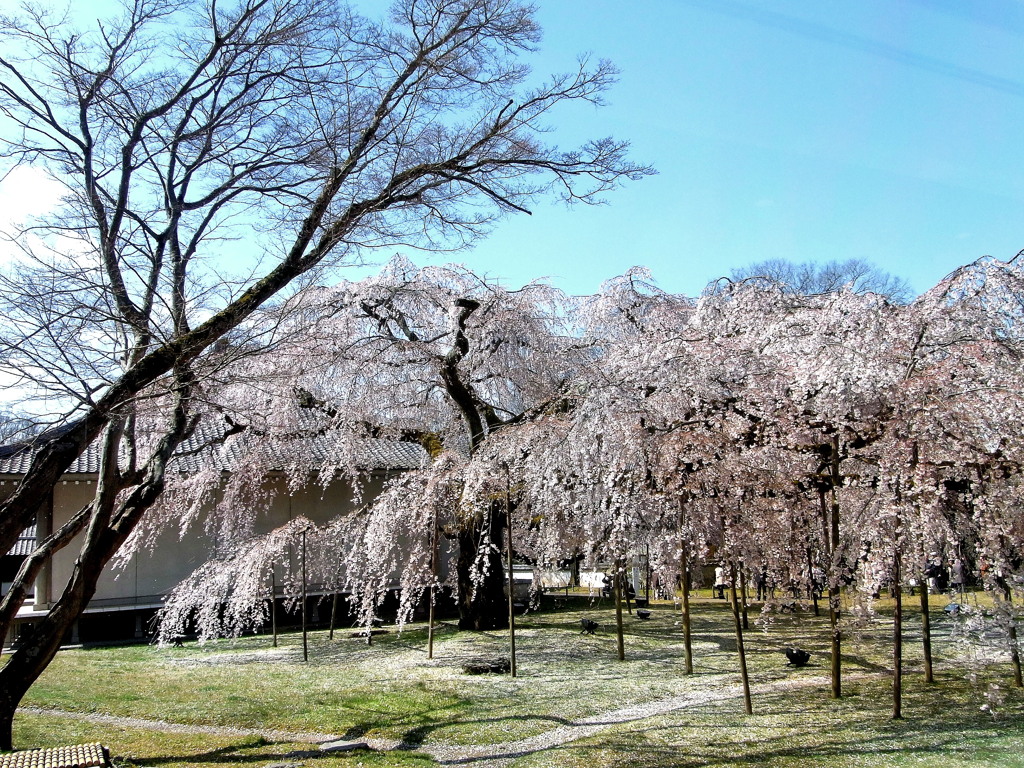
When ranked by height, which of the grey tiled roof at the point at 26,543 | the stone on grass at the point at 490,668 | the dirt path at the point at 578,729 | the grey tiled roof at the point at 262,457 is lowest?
the stone on grass at the point at 490,668

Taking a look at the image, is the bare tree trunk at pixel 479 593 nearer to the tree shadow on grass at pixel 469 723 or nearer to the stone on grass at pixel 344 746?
the tree shadow on grass at pixel 469 723

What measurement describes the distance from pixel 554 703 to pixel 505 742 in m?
1.43

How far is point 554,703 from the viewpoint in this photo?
7.85m

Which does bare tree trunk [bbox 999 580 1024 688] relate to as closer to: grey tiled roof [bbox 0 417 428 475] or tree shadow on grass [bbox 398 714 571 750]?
tree shadow on grass [bbox 398 714 571 750]

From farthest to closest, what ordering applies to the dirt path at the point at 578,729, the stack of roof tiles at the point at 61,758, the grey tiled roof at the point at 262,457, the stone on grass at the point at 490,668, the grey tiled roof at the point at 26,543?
the grey tiled roof at the point at 26,543 → the grey tiled roof at the point at 262,457 → the stone on grass at the point at 490,668 → the dirt path at the point at 578,729 → the stack of roof tiles at the point at 61,758

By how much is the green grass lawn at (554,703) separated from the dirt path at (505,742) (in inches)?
1.7

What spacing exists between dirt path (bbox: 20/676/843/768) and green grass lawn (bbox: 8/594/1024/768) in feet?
0.14

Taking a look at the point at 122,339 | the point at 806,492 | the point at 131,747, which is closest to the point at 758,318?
the point at 806,492

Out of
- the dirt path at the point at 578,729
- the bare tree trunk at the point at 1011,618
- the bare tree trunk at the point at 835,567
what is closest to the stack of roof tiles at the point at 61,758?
the dirt path at the point at 578,729

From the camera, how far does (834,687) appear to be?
7355mm

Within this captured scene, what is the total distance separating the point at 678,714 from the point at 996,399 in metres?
3.93

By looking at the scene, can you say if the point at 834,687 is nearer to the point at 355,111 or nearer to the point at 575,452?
the point at 575,452

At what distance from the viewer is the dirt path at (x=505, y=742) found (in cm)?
622

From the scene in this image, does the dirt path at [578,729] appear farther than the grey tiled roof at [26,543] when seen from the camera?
No
